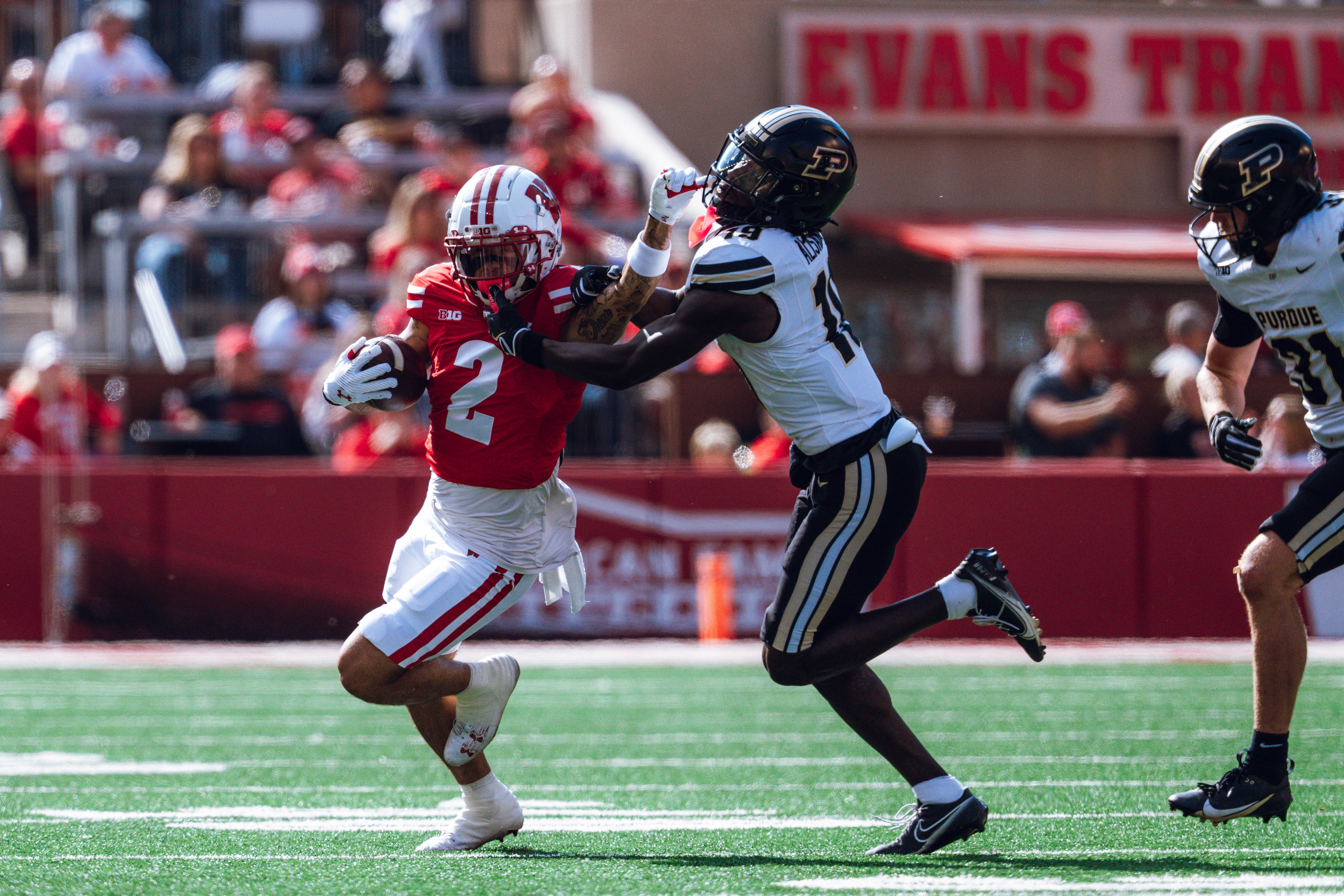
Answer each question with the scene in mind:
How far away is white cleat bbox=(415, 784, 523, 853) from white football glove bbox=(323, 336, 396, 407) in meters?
1.14

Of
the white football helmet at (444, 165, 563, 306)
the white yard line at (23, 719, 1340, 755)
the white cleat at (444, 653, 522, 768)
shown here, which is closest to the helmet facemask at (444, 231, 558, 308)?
the white football helmet at (444, 165, 563, 306)

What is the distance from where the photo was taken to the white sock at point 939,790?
465cm

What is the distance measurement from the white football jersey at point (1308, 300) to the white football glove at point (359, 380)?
91.6 inches

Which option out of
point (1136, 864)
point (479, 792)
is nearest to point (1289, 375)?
point (1136, 864)

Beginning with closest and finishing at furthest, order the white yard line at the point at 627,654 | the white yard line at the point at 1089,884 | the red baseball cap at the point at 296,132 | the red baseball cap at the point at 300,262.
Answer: the white yard line at the point at 1089,884 < the white yard line at the point at 627,654 < the red baseball cap at the point at 300,262 < the red baseball cap at the point at 296,132

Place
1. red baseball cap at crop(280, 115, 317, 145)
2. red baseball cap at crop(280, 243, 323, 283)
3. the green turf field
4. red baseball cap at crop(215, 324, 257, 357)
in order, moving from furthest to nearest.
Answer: red baseball cap at crop(280, 115, 317, 145) < red baseball cap at crop(280, 243, 323, 283) < red baseball cap at crop(215, 324, 257, 357) < the green turf field

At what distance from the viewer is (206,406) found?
39.0 feet

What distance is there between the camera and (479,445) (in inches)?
188

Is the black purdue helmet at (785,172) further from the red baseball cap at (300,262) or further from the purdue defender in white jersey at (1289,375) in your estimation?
the red baseball cap at (300,262)

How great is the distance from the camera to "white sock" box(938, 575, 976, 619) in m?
4.69

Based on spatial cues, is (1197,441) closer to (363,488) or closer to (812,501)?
(363,488)

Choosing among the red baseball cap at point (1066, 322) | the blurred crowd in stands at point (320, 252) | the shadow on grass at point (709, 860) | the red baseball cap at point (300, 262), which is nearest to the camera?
the shadow on grass at point (709, 860)

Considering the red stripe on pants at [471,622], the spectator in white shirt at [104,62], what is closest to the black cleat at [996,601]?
the red stripe on pants at [471,622]

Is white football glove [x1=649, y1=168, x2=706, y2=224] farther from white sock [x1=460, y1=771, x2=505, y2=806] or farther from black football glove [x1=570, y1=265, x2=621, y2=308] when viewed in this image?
white sock [x1=460, y1=771, x2=505, y2=806]
